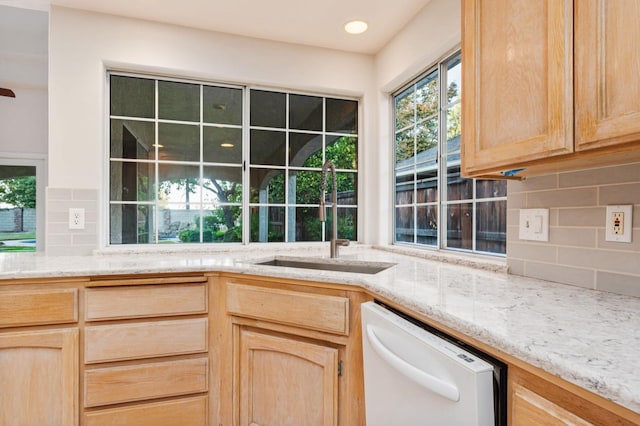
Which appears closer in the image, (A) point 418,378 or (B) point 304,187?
(A) point 418,378

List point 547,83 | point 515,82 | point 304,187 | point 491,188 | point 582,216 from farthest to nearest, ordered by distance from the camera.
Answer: point 304,187, point 491,188, point 582,216, point 515,82, point 547,83

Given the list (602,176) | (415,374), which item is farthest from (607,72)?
(415,374)

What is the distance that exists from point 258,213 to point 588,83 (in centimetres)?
196

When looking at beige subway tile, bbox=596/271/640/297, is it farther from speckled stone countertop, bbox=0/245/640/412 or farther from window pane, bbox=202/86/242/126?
window pane, bbox=202/86/242/126

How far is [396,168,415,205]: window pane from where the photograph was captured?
238 cm

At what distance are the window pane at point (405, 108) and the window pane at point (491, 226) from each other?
2.82ft

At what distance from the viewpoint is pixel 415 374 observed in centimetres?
86

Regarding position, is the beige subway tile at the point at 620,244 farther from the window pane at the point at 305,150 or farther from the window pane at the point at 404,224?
the window pane at the point at 305,150

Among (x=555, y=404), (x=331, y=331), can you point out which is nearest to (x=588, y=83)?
(x=555, y=404)

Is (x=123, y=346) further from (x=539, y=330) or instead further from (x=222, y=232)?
(x=539, y=330)

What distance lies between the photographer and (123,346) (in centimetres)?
155

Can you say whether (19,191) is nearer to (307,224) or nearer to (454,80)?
(307,224)

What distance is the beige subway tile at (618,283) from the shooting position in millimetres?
1017

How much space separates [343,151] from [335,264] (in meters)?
1.02
